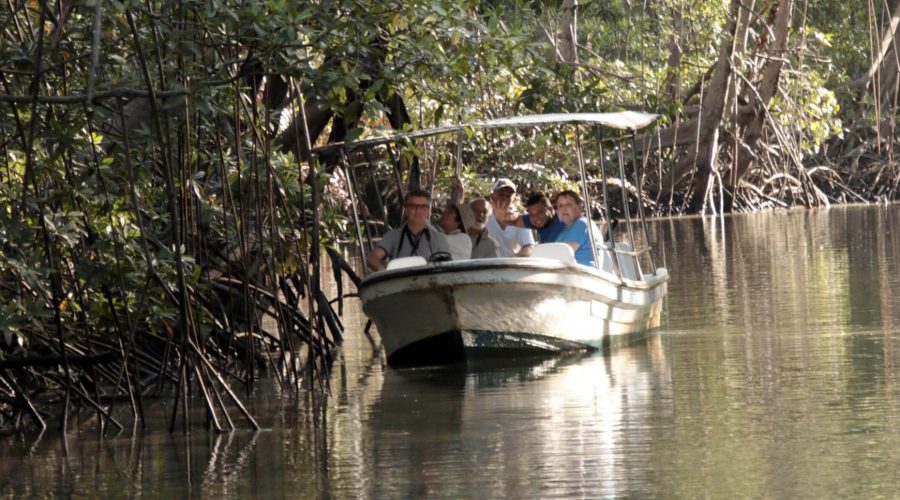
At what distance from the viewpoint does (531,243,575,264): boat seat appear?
12.5m

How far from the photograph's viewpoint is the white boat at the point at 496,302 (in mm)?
11844

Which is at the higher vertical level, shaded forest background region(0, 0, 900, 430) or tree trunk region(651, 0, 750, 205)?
tree trunk region(651, 0, 750, 205)

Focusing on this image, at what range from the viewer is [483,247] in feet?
42.5

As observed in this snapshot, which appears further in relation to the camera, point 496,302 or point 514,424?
point 496,302

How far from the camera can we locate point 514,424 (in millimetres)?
9344

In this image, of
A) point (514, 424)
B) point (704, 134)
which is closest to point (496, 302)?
point (514, 424)

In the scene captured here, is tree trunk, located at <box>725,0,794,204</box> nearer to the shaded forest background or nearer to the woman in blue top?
the shaded forest background

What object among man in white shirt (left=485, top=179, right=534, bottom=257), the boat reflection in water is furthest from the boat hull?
man in white shirt (left=485, top=179, right=534, bottom=257)

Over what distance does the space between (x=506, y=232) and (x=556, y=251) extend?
0.90 metres

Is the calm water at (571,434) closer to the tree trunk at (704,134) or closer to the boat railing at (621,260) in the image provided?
the boat railing at (621,260)

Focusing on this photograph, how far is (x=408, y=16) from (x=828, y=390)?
321 centimetres

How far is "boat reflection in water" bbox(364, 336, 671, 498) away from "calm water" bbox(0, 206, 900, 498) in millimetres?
16

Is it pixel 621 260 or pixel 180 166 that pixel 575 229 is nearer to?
pixel 621 260

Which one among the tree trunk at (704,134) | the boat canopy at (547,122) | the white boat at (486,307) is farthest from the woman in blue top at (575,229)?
the tree trunk at (704,134)
